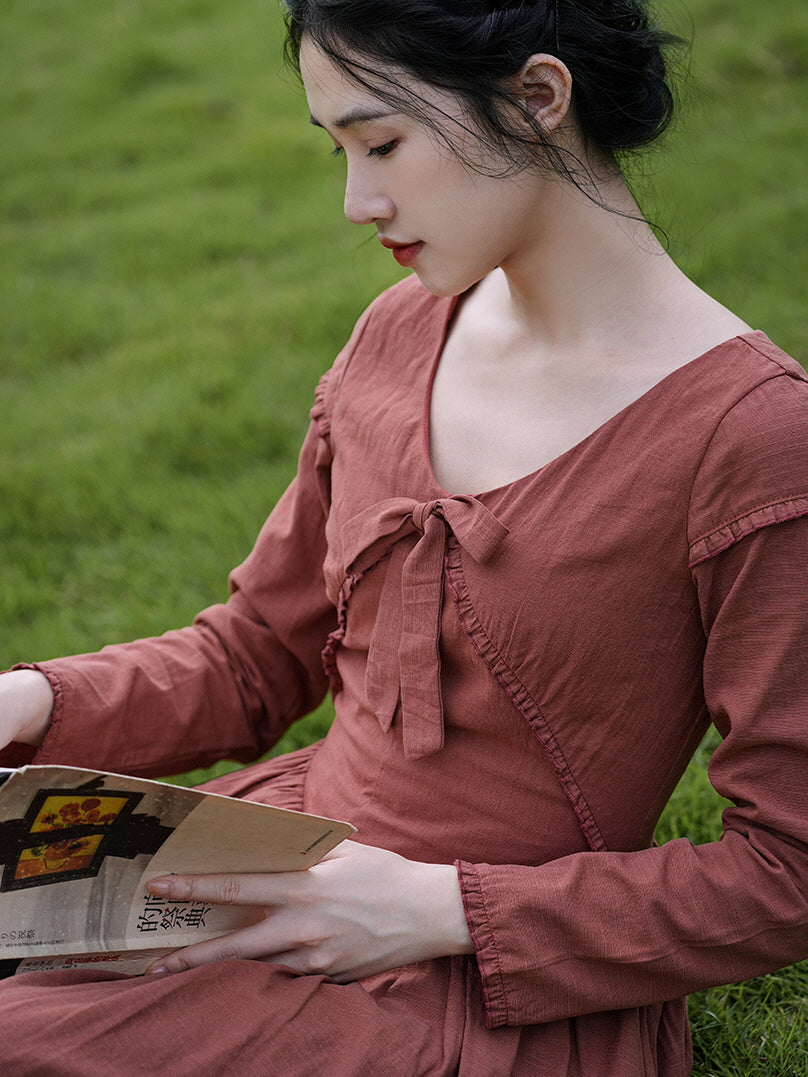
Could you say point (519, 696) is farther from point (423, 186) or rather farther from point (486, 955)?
point (423, 186)

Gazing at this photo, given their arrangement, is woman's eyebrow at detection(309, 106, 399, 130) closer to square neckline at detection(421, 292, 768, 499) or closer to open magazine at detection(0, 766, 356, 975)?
square neckline at detection(421, 292, 768, 499)

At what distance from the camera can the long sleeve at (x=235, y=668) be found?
1.62 m

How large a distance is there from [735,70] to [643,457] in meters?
4.37

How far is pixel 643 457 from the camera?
1.28m

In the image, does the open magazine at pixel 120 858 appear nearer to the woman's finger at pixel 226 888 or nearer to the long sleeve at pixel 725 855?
the woman's finger at pixel 226 888

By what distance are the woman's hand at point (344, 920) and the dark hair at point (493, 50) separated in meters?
0.78

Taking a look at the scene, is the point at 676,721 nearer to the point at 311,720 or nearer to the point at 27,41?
the point at 311,720

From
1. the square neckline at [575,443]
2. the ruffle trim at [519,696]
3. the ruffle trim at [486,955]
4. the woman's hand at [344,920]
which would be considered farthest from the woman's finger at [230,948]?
the square neckline at [575,443]

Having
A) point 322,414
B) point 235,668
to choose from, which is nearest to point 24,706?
point 235,668

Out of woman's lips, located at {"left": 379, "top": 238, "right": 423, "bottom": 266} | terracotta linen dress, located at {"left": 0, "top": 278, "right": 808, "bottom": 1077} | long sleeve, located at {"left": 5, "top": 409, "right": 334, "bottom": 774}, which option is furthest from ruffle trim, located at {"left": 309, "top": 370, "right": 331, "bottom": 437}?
woman's lips, located at {"left": 379, "top": 238, "right": 423, "bottom": 266}

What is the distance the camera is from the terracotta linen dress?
1205 millimetres

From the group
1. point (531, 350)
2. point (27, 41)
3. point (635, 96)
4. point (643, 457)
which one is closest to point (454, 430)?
point (531, 350)

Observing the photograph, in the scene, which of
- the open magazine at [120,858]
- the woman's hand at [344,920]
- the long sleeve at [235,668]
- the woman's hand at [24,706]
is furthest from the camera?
the long sleeve at [235,668]

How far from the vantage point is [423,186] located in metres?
1.33
